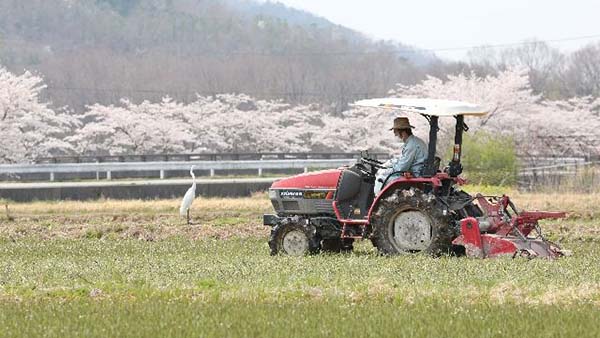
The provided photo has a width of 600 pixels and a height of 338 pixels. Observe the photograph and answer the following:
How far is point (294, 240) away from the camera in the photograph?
1680cm

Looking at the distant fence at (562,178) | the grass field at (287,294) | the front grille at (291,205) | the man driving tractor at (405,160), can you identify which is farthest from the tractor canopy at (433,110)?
the distant fence at (562,178)

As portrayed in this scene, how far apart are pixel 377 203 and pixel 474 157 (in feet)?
87.9

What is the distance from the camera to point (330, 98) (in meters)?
102

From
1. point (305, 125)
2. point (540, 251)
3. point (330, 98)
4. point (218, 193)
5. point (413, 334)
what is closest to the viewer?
point (413, 334)

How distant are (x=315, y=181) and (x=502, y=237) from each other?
9.72 feet

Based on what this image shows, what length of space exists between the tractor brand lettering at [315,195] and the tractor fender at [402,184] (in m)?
1.07

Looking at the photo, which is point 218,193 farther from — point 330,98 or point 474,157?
point 330,98

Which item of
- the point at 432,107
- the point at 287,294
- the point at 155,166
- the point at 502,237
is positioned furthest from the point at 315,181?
the point at 155,166

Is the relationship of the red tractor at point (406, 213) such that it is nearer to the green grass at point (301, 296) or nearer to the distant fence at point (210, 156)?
the green grass at point (301, 296)

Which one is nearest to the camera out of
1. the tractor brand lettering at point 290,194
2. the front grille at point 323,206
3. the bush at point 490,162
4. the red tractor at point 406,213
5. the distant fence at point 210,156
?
the red tractor at point 406,213

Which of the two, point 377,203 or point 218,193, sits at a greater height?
point 377,203

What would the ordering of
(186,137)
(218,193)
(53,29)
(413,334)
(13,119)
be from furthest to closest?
1. (53,29)
2. (186,137)
3. (13,119)
4. (218,193)
5. (413,334)

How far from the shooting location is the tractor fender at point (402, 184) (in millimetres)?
15708

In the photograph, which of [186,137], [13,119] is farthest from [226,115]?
[13,119]
